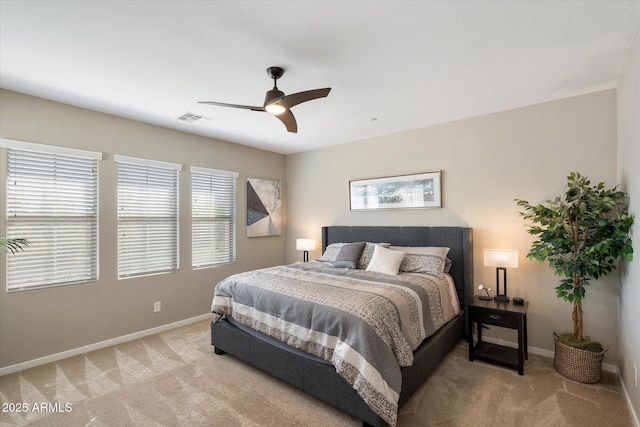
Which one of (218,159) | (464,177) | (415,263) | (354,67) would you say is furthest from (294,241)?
(354,67)

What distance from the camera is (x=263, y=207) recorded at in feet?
17.3

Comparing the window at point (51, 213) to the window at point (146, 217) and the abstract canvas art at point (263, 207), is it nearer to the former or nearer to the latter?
the window at point (146, 217)

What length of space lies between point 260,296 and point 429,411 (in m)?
1.64

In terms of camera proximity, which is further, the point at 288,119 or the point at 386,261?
the point at 386,261

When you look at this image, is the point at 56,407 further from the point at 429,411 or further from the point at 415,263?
the point at 415,263

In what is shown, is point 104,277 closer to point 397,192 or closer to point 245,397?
point 245,397

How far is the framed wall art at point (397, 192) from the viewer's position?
3967 mm

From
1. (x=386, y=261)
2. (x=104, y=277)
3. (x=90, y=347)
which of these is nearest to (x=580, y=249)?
(x=386, y=261)

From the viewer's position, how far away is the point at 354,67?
2.50 meters

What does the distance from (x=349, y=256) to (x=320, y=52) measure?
2.44 metres

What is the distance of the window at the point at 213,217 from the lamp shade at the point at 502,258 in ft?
11.7

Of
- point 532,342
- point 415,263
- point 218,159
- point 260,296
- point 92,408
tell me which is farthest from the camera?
point 218,159

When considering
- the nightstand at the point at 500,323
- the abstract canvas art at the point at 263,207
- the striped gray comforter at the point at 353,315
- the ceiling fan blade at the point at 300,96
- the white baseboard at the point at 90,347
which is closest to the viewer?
the striped gray comforter at the point at 353,315

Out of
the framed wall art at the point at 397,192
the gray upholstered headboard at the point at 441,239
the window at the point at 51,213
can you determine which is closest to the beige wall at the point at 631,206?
the gray upholstered headboard at the point at 441,239
